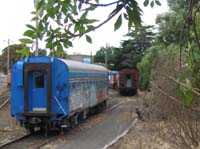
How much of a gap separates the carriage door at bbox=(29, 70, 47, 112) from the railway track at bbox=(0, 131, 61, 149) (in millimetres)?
1114

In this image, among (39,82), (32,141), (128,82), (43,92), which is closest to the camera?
(32,141)

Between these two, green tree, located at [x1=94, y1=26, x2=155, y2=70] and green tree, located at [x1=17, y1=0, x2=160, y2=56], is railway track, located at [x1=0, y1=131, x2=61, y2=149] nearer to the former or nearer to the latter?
green tree, located at [x1=17, y1=0, x2=160, y2=56]

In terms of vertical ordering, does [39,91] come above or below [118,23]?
below

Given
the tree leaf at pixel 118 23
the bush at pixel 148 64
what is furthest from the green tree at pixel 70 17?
the bush at pixel 148 64

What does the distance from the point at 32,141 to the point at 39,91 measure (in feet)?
7.88

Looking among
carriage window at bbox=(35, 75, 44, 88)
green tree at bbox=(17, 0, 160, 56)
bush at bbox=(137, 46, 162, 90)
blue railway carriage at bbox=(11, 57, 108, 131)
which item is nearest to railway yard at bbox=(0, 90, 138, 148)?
blue railway carriage at bbox=(11, 57, 108, 131)

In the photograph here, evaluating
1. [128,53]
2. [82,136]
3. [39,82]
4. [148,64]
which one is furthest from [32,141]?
[128,53]

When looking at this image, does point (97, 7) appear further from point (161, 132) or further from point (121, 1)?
point (161, 132)

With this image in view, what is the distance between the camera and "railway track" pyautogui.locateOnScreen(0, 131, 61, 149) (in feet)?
56.6

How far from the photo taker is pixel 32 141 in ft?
62.2

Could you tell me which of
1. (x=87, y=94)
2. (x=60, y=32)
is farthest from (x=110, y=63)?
(x=60, y=32)

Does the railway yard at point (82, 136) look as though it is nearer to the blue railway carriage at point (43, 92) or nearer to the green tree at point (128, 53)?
the blue railway carriage at point (43, 92)

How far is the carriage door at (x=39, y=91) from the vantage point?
20.4 meters

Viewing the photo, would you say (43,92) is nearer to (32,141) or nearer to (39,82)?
(39,82)
